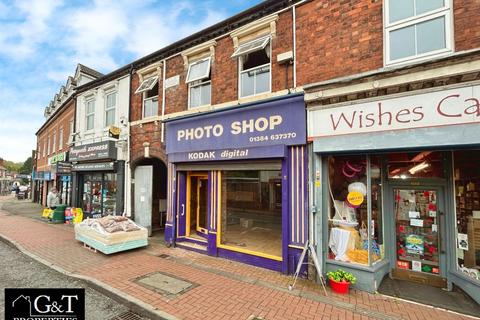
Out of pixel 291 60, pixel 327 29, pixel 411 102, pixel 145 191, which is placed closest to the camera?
pixel 411 102

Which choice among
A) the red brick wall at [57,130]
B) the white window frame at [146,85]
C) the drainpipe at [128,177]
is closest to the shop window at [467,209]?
the white window frame at [146,85]

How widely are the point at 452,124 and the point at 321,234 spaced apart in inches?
123

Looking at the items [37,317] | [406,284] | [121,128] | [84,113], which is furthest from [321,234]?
[84,113]

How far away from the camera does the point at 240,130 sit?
670 centimetres

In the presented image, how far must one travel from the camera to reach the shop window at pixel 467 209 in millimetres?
4668

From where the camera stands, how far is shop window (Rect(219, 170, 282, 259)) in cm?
685

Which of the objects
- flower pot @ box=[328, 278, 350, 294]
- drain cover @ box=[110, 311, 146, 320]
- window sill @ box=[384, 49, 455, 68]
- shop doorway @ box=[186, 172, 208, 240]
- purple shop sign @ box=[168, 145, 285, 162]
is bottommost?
drain cover @ box=[110, 311, 146, 320]

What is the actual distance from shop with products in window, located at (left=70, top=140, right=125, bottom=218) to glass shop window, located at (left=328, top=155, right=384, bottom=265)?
8280 millimetres

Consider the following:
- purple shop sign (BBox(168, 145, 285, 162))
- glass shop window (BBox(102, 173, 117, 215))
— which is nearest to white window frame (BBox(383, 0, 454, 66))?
purple shop sign (BBox(168, 145, 285, 162))

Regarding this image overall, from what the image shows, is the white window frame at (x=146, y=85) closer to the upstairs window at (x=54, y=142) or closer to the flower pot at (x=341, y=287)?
the flower pot at (x=341, y=287)

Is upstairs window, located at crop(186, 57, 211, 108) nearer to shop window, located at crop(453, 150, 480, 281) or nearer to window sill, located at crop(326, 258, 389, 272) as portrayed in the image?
window sill, located at crop(326, 258, 389, 272)

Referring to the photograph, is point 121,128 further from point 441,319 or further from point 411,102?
point 441,319

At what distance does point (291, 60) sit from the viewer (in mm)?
6203

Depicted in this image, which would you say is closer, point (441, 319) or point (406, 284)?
point (441, 319)
